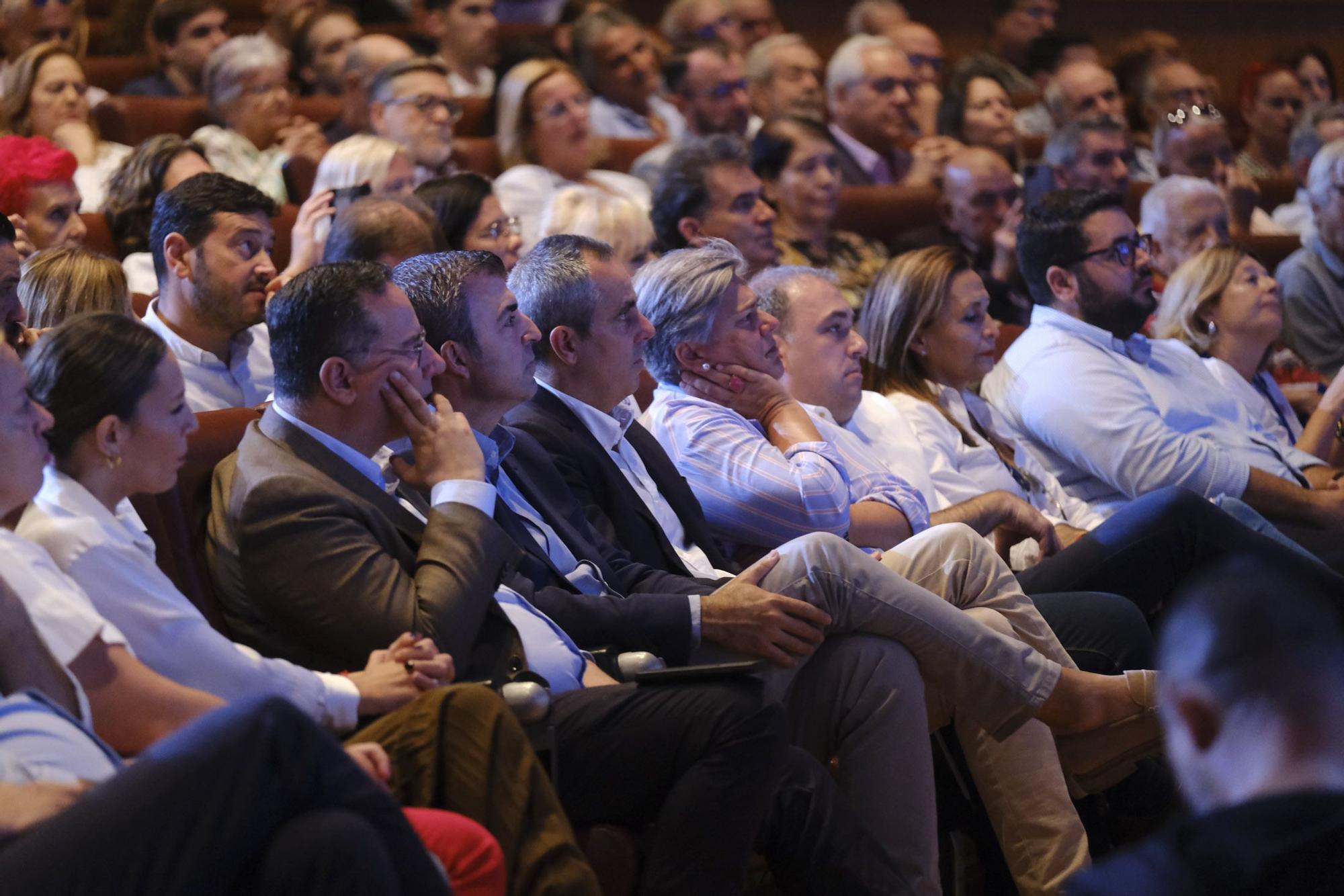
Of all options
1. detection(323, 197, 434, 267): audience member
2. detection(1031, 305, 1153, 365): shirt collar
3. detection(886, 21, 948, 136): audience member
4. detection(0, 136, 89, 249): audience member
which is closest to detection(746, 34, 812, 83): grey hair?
detection(886, 21, 948, 136): audience member

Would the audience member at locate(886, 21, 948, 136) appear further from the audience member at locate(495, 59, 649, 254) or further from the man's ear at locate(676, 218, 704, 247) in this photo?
the man's ear at locate(676, 218, 704, 247)

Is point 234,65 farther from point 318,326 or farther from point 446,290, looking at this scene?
point 318,326

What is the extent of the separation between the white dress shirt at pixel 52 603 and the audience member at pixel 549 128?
2.43 meters

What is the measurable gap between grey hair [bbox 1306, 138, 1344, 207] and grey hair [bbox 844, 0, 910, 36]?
6.02ft

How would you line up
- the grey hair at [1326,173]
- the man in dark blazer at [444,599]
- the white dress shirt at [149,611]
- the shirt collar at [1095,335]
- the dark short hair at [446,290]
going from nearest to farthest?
the white dress shirt at [149,611] < the man in dark blazer at [444,599] < the dark short hair at [446,290] < the shirt collar at [1095,335] < the grey hair at [1326,173]

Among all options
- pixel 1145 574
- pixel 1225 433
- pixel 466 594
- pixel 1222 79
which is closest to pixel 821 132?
pixel 1225 433

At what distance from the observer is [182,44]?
4.22 meters

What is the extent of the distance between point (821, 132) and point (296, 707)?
2781mm

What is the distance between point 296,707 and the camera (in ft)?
4.30

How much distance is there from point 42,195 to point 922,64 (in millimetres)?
3263

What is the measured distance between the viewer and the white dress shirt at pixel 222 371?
2.51 metres

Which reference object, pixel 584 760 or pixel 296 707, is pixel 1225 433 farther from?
pixel 296 707

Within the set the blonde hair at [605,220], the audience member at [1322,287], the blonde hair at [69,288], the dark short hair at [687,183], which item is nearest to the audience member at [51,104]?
the blonde hair at [605,220]

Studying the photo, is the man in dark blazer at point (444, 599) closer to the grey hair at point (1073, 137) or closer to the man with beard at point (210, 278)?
the man with beard at point (210, 278)
